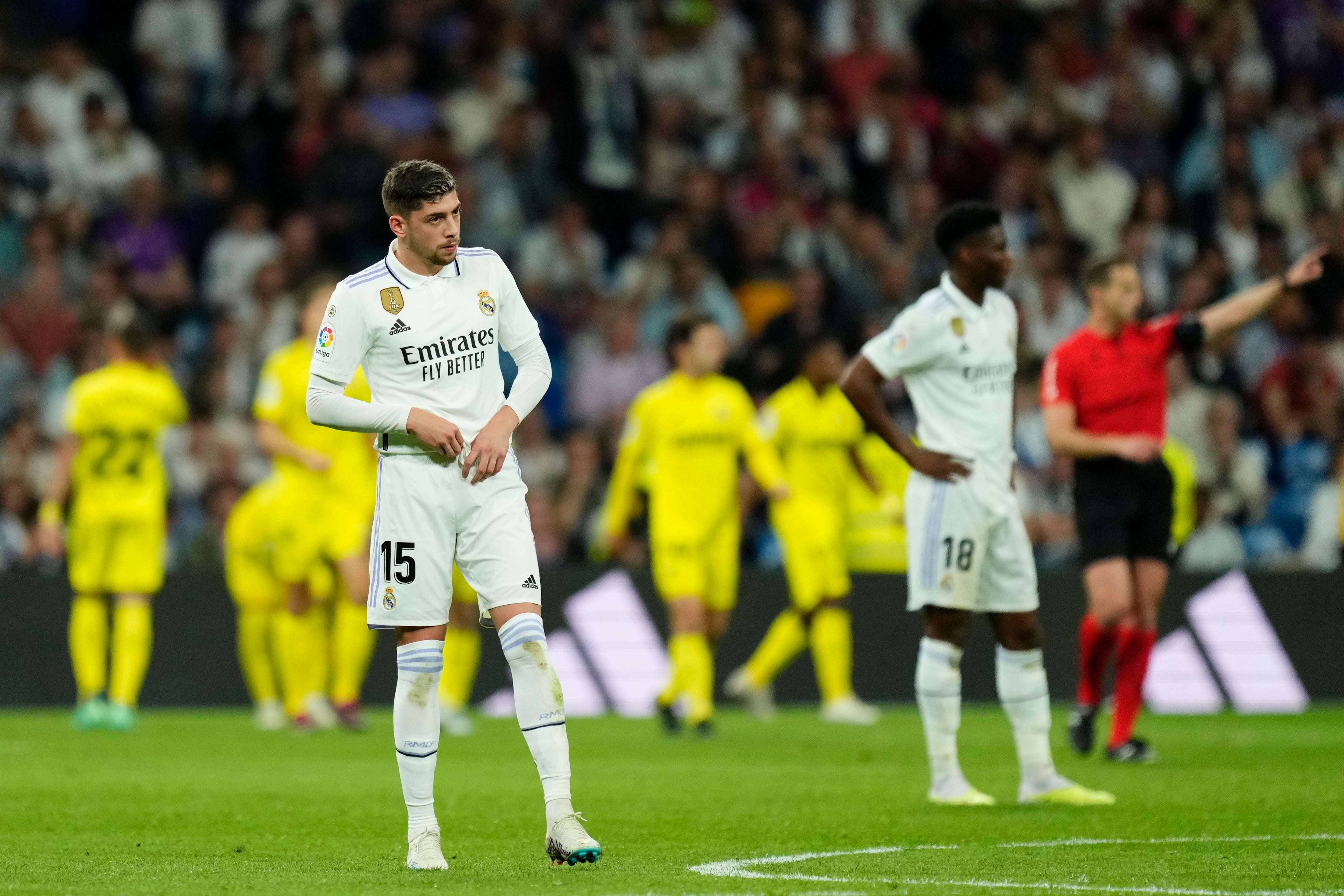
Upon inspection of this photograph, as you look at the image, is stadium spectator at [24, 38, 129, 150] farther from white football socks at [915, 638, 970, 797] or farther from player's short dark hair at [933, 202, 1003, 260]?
white football socks at [915, 638, 970, 797]

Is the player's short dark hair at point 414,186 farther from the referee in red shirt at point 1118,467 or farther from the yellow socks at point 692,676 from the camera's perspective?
the yellow socks at point 692,676

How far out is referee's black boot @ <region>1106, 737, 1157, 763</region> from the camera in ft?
33.5

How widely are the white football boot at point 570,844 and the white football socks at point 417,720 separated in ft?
1.43

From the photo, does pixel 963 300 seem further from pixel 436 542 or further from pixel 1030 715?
pixel 436 542

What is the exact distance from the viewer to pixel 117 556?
43.8ft

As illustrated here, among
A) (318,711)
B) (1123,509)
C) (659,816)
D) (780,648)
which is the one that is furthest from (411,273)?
(780,648)

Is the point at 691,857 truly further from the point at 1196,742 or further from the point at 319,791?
the point at 1196,742

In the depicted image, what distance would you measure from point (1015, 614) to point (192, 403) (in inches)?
386

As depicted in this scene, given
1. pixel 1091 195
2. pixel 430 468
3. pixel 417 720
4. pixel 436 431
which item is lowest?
pixel 417 720

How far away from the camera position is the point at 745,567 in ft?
51.0

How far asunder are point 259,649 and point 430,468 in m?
7.96

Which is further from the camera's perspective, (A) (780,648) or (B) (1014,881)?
(A) (780,648)

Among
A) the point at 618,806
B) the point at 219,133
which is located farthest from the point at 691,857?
the point at 219,133

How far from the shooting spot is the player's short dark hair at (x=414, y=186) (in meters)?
→ 6.29
